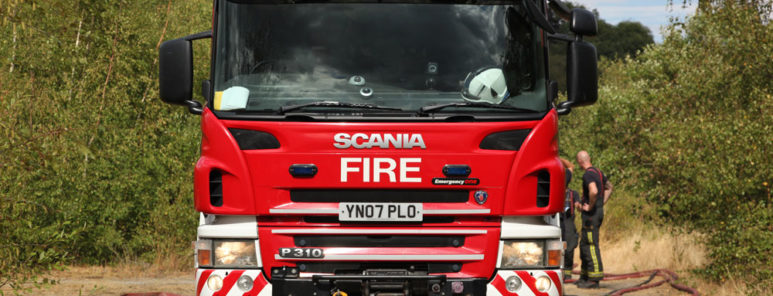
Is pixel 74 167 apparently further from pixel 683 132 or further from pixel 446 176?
pixel 446 176

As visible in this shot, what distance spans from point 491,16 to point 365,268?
1.98 metres

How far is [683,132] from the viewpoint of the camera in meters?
15.4

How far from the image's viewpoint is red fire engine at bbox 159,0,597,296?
6.39 m

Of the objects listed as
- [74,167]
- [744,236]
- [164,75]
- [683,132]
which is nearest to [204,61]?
[74,167]

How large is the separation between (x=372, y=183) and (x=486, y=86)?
1058 mm

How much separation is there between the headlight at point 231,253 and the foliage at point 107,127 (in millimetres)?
6665

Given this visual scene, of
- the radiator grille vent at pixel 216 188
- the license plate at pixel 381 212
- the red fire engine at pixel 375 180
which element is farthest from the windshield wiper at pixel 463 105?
the radiator grille vent at pixel 216 188

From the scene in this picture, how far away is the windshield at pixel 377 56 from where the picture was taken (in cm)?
663

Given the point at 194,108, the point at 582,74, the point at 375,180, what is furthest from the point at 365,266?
the point at 582,74

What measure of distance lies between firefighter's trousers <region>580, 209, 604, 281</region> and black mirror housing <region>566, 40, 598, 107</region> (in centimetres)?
645

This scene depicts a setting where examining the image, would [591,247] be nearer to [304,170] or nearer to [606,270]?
[606,270]

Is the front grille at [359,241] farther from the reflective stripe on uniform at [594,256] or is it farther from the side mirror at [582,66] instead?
the reflective stripe on uniform at [594,256]

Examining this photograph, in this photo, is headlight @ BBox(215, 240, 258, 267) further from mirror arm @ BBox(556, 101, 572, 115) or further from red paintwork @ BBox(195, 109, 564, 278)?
mirror arm @ BBox(556, 101, 572, 115)

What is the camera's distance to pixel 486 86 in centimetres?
670
